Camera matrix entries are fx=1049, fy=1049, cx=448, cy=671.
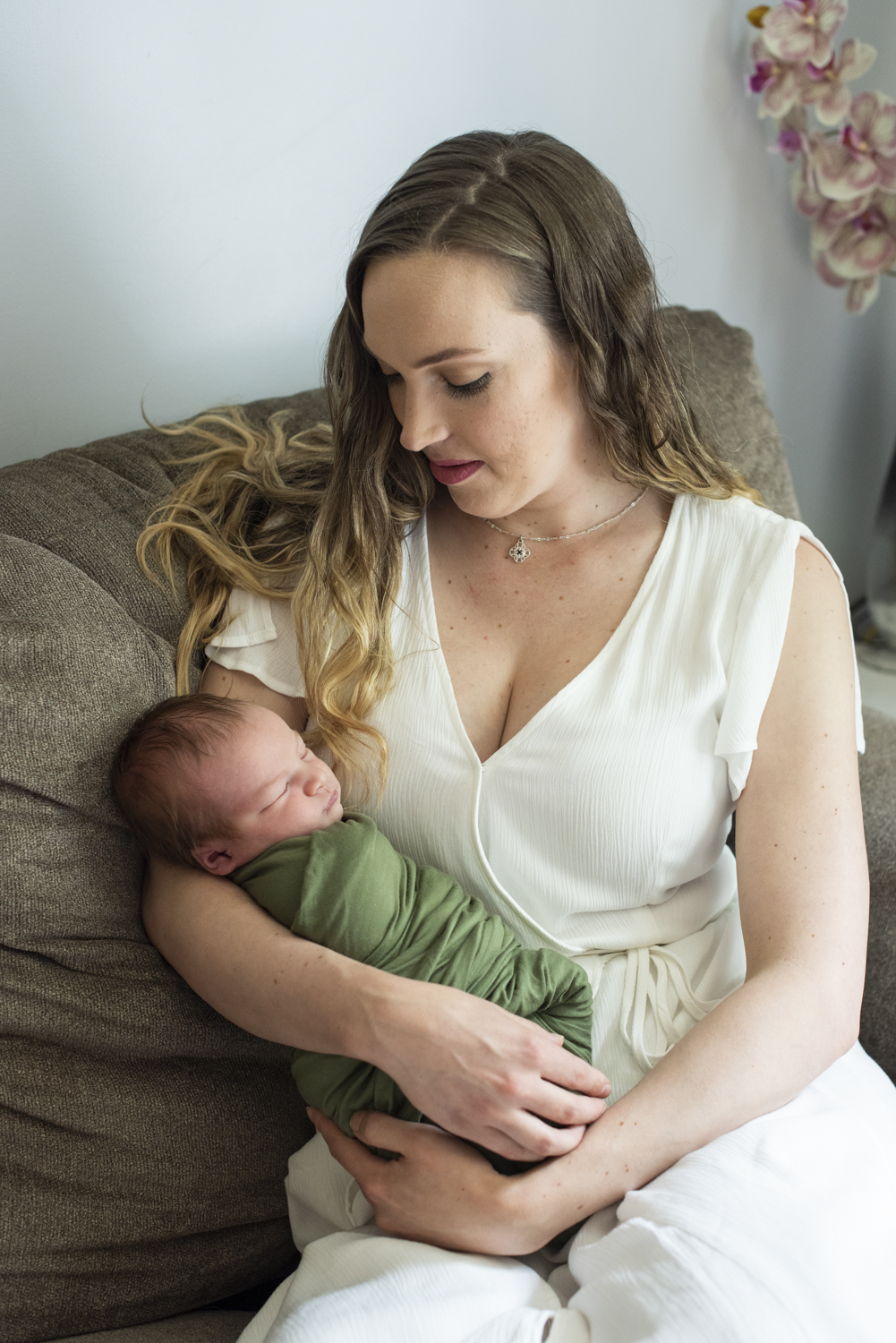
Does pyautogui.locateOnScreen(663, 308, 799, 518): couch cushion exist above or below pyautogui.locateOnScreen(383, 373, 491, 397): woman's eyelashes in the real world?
below

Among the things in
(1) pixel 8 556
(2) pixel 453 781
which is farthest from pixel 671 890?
(1) pixel 8 556

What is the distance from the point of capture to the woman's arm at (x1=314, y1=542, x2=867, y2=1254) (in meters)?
0.97

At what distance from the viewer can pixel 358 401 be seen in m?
1.32

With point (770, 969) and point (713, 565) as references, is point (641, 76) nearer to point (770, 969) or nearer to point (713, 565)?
point (713, 565)

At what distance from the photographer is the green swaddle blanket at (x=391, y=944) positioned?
1.08 metres

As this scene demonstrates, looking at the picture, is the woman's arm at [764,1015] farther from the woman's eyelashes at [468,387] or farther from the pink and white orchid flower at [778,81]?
the pink and white orchid flower at [778,81]

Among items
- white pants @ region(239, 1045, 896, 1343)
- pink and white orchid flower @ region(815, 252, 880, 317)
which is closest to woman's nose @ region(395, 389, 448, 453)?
white pants @ region(239, 1045, 896, 1343)

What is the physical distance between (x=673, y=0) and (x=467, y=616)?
1.51 metres

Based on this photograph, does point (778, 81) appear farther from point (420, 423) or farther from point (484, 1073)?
point (484, 1073)

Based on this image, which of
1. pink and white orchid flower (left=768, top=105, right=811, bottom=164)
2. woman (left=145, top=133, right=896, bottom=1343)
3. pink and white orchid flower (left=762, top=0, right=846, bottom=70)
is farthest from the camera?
pink and white orchid flower (left=768, top=105, right=811, bottom=164)

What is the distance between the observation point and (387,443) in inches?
52.7

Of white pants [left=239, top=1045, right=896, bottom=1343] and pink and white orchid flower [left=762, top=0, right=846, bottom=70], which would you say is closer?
white pants [left=239, top=1045, right=896, bottom=1343]

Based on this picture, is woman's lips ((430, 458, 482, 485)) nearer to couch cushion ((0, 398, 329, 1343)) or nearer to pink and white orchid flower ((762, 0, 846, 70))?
couch cushion ((0, 398, 329, 1343))

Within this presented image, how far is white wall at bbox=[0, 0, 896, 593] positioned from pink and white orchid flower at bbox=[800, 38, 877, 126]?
0.58 feet
